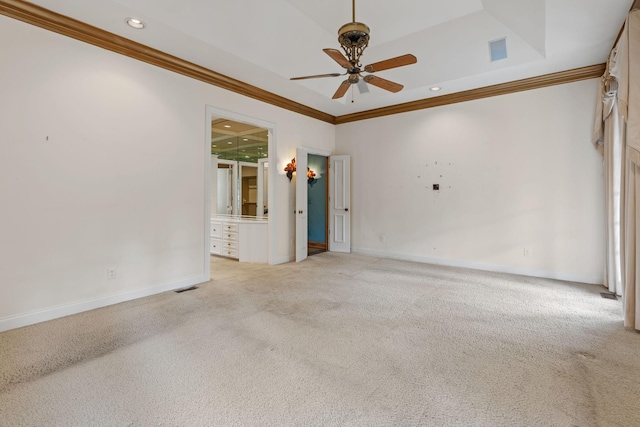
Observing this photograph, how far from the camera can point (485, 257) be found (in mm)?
4996

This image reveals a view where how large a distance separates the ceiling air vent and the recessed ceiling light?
4.11 metres

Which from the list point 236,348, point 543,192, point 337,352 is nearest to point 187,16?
point 236,348

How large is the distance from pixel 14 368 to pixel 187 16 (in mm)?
3386

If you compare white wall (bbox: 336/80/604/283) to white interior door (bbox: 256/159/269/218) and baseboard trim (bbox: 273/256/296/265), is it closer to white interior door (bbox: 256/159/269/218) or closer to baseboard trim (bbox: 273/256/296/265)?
baseboard trim (bbox: 273/256/296/265)

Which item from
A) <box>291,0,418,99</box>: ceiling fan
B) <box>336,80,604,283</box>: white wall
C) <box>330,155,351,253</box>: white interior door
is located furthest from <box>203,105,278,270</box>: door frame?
<box>291,0,418,99</box>: ceiling fan

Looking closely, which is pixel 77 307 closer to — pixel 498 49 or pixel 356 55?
pixel 356 55

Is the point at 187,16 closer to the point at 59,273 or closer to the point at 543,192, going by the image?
the point at 59,273

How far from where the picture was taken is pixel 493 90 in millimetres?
4793

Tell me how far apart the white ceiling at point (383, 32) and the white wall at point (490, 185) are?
63cm

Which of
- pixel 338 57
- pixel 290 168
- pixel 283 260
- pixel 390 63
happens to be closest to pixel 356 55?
pixel 338 57

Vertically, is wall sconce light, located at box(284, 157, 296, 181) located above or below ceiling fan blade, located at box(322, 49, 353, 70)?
below

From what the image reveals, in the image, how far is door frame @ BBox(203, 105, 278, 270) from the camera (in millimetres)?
4227

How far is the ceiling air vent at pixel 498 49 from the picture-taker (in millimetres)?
3791

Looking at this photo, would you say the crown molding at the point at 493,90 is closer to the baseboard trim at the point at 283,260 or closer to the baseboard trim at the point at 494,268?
the baseboard trim at the point at 494,268
